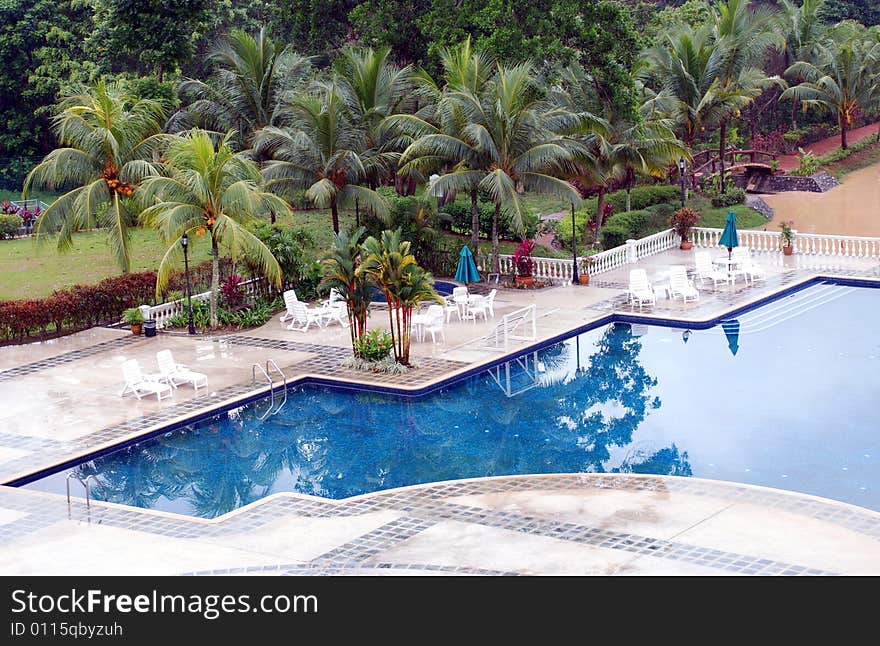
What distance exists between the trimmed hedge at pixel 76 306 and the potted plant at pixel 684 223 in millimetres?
15297

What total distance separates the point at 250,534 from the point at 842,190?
36.6m

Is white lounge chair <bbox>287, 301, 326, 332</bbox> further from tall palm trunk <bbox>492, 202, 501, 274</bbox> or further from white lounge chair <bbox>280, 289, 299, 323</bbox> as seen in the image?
tall palm trunk <bbox>492, 202, 501, 274</bbox>

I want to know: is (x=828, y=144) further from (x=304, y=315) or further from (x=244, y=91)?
(x=304, y=315)

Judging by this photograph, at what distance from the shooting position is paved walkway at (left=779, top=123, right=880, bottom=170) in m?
52.5

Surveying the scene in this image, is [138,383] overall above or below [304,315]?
below

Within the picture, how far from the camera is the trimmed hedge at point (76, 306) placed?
2745 cm

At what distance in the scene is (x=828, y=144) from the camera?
54969 millimetres

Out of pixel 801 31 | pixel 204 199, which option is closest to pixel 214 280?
pixel 204 199

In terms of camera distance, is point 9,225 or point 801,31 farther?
point 801,31

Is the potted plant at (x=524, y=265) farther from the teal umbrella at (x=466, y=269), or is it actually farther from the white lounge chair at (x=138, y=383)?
the white lounge chair at (x=138, y=383)

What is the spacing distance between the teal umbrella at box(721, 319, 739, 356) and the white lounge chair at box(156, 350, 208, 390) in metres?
10.9

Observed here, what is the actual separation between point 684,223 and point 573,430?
16.3 meters

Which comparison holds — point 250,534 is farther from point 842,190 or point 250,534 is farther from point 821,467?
point 842,190

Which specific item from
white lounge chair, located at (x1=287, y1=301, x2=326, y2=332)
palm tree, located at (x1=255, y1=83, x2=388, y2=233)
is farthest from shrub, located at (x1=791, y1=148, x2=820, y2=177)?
white lounge chair, located at (x1=287, y1=301, x2=326, y2=332)
